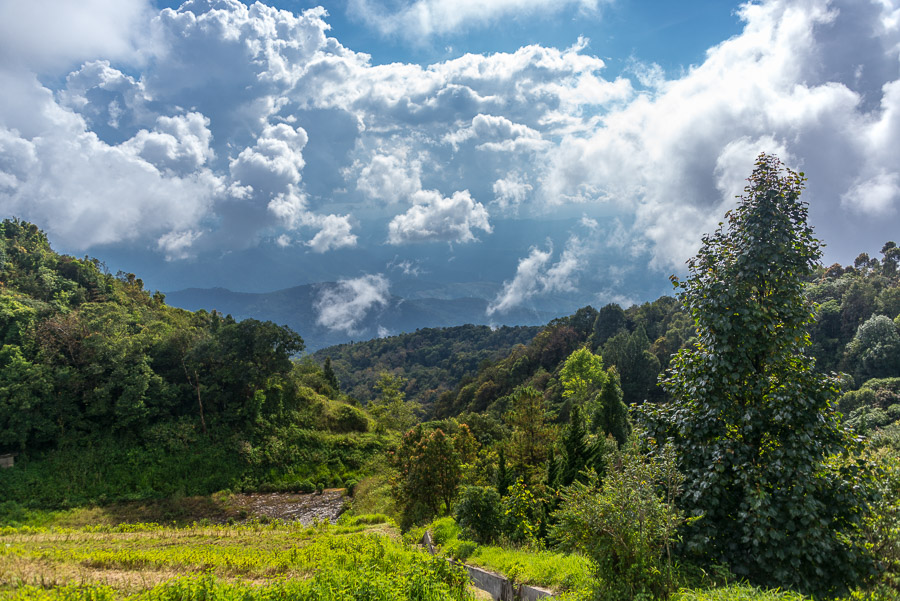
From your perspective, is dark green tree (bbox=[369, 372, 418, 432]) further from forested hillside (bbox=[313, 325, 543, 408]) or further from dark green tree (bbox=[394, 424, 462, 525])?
forested hillside (bbox=[313, 325, 543, 408])

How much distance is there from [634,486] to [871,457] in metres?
3.34

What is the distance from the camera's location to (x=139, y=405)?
27.3 m

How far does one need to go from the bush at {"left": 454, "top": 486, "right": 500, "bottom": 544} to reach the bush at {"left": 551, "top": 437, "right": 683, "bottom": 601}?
7183 millimetres

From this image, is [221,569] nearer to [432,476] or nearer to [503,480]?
[432,476]

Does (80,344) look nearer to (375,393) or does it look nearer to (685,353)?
(685,353)

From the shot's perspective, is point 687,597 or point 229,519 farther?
point 229,519

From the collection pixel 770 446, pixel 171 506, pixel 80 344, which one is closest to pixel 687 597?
pixel 770 446

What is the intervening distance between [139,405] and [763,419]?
31.8 m

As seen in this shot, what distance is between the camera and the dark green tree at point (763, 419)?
19.1ft

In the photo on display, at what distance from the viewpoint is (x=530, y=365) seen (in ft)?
258

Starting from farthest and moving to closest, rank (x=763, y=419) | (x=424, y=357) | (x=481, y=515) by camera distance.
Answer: (x=424, y=357) → (x=481, y=515) → (x=763, y=419)

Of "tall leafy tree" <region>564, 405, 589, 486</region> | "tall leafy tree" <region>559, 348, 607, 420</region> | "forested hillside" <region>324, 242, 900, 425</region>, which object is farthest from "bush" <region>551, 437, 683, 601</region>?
"tall leafy tree" <region>559, 348, 607, 420</region>

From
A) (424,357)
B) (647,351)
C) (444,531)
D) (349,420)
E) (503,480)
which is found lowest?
(444,531)

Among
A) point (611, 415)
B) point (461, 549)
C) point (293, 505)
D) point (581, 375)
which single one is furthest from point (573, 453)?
point (581, 375)
